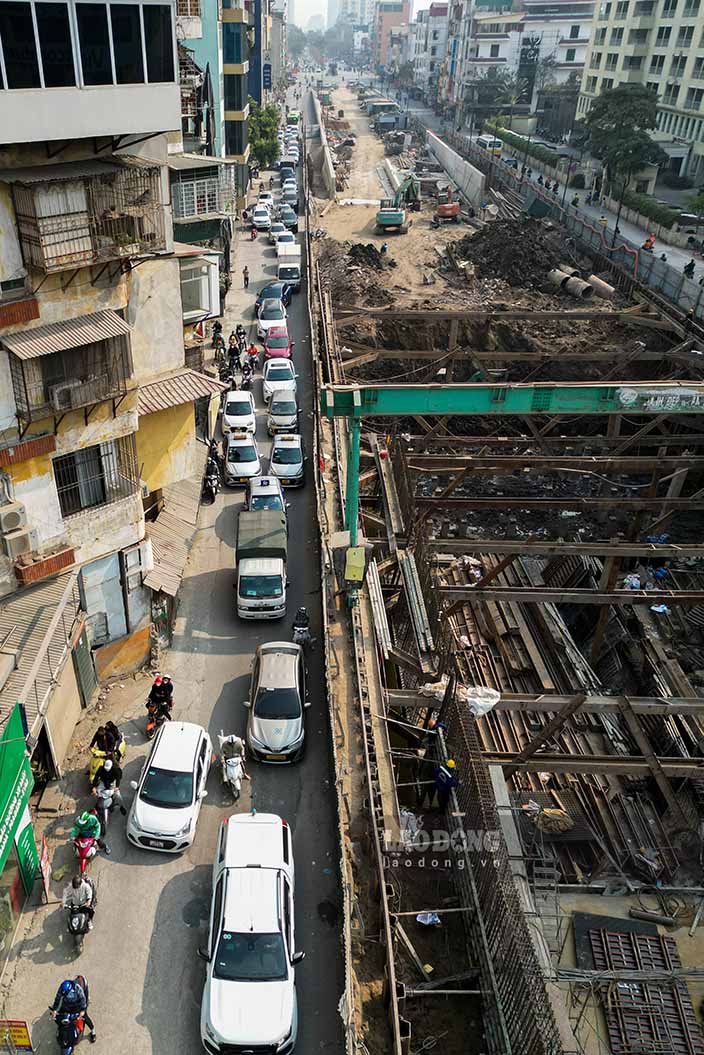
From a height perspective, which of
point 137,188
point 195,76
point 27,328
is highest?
point 195,76

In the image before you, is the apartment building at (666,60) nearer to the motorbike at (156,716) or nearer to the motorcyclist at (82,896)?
the motorbike at (156,716)

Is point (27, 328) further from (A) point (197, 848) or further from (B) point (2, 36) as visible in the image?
(A) point (197, 848)

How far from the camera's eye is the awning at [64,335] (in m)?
14.3

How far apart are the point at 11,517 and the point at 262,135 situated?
8060 cm

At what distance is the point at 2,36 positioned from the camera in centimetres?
1239

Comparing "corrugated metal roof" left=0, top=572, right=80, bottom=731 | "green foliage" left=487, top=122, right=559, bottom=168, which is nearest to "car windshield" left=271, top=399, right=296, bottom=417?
"corrugated metal roof" left=0, top=572, right=80, bottom=731

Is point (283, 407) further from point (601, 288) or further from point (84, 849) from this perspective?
point (601, 288)

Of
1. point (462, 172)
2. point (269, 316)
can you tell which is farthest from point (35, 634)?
point (462, 172)

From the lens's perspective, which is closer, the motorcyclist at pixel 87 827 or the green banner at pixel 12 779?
the green banner at pixel 12 779

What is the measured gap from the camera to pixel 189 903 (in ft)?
47.6

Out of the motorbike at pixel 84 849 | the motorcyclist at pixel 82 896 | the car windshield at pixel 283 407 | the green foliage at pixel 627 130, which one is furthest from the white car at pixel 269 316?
the green foliage at pixel 627 130

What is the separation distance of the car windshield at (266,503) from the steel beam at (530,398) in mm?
6418

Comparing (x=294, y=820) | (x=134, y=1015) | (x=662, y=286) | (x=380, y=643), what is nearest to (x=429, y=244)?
(x=662, y=286)

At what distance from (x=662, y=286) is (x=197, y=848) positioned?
40603mm
